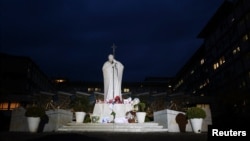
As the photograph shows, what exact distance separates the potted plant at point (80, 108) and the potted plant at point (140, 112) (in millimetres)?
4005

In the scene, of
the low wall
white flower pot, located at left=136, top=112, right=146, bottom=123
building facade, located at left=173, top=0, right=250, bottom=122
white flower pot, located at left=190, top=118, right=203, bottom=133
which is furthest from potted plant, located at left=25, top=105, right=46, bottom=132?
building facade, located at left=173, top=0, right=250, bottom=122

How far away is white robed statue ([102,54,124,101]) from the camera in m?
25.8

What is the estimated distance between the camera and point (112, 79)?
26.1 metres

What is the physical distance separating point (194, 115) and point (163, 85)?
339ft

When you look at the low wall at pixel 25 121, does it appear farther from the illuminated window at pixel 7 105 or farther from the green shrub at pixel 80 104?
the illuminated window at pixel 7 105

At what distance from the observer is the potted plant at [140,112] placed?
67.6ft

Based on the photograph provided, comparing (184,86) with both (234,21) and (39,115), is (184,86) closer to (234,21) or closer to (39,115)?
(234,21)

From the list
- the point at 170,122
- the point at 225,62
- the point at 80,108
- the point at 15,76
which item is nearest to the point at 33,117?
the point at 80,108

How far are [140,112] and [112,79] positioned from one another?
21.1 ft

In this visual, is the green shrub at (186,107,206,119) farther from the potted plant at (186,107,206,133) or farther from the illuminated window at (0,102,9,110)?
the illuminated window at (0,102,9,110)

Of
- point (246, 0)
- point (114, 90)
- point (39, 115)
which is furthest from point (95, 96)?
point (246, 0)

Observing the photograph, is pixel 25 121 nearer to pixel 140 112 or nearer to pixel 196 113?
pixel 140 112

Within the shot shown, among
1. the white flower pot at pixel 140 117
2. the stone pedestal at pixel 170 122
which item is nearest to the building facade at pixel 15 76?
the white flower pot at pixel 140 117

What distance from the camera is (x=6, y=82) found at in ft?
241
